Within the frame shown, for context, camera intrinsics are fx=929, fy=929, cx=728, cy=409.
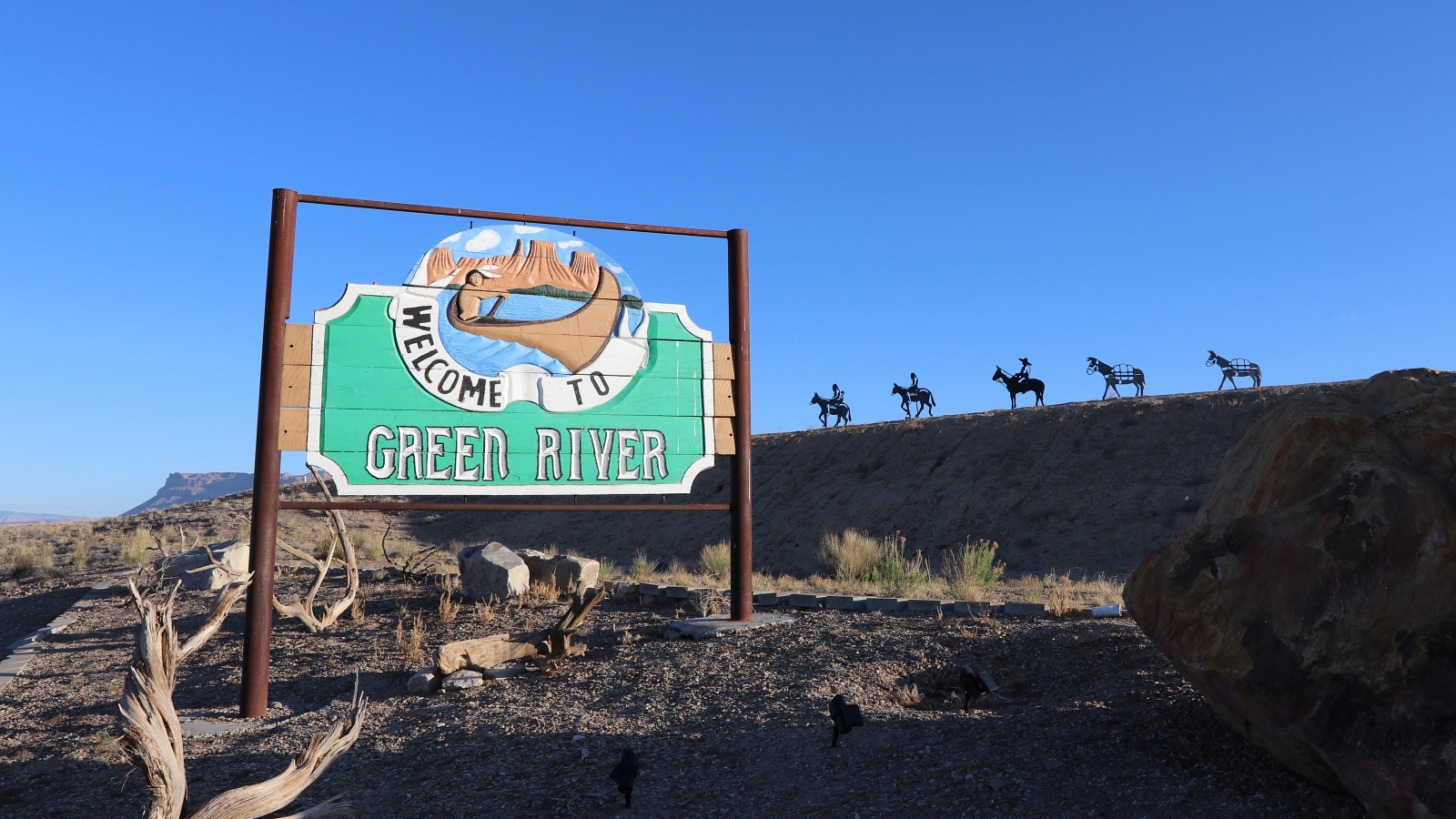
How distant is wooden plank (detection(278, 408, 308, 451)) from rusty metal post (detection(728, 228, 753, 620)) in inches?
152

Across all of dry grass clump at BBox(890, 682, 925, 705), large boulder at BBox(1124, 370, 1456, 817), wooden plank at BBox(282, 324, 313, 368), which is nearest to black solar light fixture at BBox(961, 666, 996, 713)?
dry grass clump at BBox(890, 682, 925, 705)

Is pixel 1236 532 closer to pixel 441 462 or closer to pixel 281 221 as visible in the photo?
pixel 441 462

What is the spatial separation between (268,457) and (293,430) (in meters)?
0.30

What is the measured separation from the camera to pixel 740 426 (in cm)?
917

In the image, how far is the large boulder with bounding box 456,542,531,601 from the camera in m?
11.6

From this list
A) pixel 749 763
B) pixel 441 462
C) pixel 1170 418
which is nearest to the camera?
pixel 749 763

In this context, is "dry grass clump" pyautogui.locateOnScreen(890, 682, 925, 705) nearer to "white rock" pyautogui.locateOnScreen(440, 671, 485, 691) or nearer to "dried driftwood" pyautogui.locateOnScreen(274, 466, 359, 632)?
"white rock" pyautogui.locateOnScreen(440, 671, 485, 691)

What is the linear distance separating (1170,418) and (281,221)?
28.8 m

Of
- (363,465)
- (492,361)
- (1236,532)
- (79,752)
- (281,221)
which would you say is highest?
(281,221)

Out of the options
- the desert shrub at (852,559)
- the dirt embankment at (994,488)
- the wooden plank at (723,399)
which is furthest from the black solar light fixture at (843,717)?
the dirt embankment at (994,488)

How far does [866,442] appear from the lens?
38125mm

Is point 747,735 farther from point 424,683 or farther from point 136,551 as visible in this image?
point 136,551

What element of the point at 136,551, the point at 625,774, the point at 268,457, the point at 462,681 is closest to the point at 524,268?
the point at 268,457

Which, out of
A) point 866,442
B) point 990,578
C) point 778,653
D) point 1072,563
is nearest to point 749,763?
point 778,653
